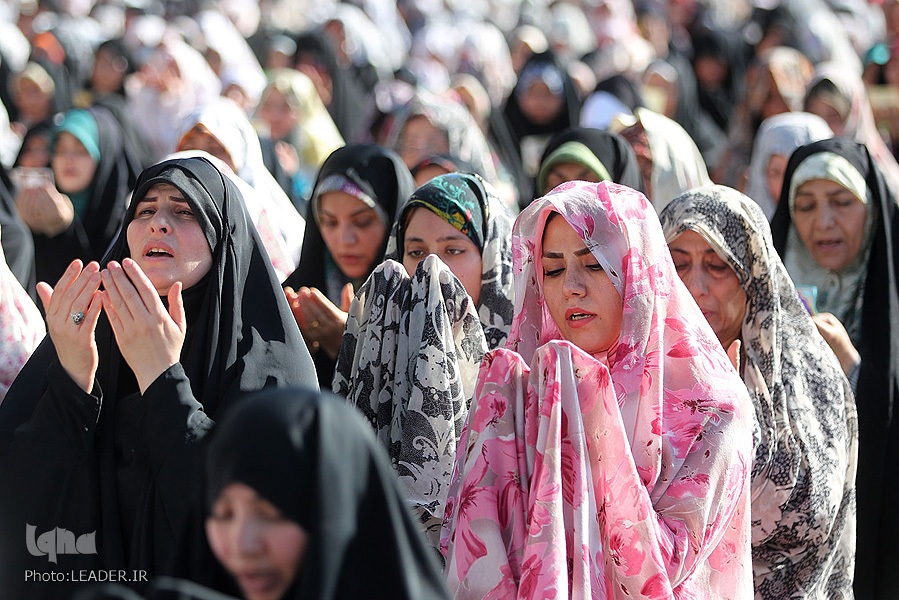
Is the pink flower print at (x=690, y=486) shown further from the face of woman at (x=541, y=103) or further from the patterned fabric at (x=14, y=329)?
the face of woman at (x=541, y=103)

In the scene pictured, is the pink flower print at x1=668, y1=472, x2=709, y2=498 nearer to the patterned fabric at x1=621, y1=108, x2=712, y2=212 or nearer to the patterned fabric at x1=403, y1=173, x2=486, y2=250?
the patterned fabric at x1=403, y1=173, x2=486, y2=250

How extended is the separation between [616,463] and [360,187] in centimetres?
214

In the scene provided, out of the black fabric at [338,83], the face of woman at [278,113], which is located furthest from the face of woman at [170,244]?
the black fabric at [338,83]

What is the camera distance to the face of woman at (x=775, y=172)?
6.38 metres

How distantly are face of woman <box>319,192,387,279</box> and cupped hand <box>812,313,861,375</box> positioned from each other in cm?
139

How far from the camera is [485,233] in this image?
4.32m

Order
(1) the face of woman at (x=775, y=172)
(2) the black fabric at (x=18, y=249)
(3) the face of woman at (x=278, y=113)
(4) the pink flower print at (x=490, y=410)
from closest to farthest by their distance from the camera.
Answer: (4) the pink flower print at (x=490, y=410) < (2) the black fabric at (x=18, y=249) < (1) the face of woman at (x=775, y=172) < (3) the face of woman at (x=278, y=113)

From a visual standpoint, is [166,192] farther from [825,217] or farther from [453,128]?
[453,128]

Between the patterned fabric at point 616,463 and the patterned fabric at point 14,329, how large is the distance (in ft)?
4.68

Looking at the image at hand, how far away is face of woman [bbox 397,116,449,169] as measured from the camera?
7215 millimetres

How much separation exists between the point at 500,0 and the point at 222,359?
50.8 feet

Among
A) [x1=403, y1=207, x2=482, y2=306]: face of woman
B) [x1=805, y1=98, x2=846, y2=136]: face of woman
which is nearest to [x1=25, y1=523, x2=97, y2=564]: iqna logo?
[x1=403, y1=207, x2=482, y2=306]: face of woman

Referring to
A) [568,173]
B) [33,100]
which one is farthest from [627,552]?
[33,100]

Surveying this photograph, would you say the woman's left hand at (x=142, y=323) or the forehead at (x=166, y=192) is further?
the forehead at (x=166, y=192)
